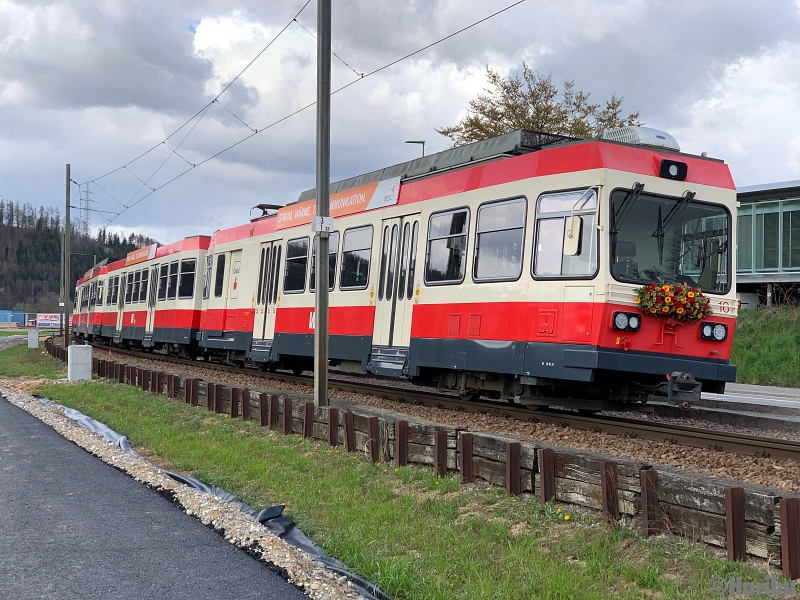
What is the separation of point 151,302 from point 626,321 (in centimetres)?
2234

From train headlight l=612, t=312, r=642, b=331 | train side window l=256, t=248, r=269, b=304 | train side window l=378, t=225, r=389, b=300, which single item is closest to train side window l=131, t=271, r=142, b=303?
train side window l=256, t=248, r=269, b=304

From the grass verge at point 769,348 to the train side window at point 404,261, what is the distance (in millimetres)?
10953

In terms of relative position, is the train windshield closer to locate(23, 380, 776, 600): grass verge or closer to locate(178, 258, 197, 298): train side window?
locate(23, 380, 776, 600): grass verge

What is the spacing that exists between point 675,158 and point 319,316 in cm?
507

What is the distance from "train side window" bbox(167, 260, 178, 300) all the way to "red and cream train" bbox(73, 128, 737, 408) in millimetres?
11747

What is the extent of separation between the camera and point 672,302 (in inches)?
373

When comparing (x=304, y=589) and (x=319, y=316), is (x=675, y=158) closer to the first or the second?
(x=319, y=316)

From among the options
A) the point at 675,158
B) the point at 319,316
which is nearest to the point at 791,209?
the point at 675,158

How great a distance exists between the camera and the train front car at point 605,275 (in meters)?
9.41

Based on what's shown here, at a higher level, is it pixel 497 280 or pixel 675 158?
pixel 675 158

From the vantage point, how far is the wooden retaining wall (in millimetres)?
4832

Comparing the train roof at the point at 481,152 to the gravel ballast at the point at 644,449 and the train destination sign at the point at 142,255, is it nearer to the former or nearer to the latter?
the gravel ballast at the point at 644,449

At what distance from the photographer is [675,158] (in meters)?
10.1

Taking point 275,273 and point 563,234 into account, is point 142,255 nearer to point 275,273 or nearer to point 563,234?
point 275,273
